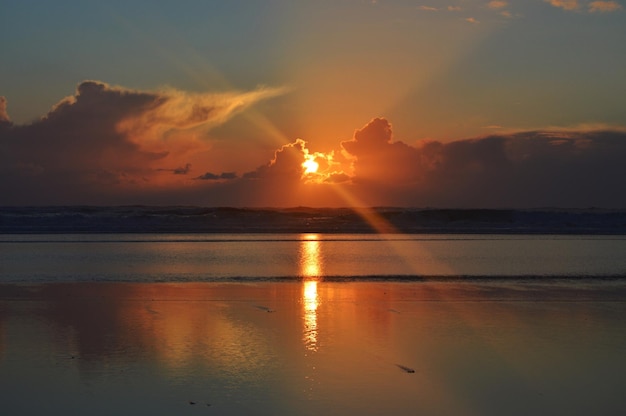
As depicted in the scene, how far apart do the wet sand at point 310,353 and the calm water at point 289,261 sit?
451 centimetres

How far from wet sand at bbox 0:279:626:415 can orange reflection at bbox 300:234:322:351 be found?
0.09 m

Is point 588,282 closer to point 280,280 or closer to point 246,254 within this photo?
point 280,280

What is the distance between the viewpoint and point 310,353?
1038 centimetres

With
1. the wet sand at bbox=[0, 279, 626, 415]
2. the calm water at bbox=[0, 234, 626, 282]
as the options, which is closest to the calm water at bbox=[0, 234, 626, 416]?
the wet sand at bbox=[0, 279, 626, 415]

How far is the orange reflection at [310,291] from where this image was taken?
11586mm

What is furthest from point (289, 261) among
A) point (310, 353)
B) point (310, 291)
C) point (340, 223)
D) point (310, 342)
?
point (340, 223)

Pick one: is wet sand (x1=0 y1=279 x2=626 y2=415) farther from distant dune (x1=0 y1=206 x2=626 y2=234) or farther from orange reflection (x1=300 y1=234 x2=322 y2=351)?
distant dune (x1=0 y1=206 x2=626 y2=234)

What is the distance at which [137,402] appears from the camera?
26.0 feet

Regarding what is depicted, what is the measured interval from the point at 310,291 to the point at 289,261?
29.3 ft

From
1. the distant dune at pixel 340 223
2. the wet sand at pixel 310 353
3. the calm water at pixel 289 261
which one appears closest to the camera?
the wet sand at pixel 310 353

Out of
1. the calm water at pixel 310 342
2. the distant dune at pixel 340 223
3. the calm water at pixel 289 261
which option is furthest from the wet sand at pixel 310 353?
the distant dune at pixel 340 223

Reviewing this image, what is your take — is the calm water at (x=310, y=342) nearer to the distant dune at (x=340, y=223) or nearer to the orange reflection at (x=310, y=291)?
the orange reflection at (x=310, y=291)

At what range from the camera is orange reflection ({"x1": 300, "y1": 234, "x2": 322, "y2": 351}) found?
456 inches

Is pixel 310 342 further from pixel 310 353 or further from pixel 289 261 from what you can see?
pixel 289 261
